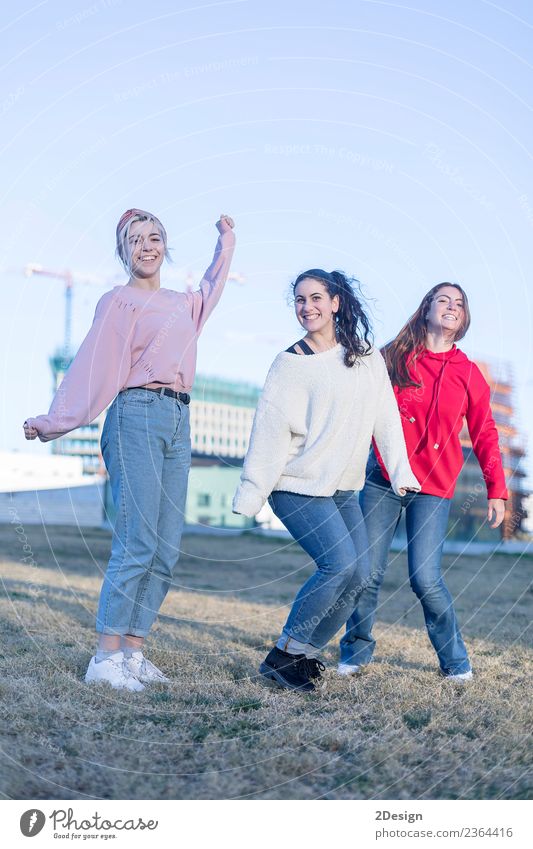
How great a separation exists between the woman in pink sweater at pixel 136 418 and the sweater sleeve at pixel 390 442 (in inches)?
41.0

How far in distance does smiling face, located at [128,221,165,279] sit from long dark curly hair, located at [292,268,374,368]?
752 mm

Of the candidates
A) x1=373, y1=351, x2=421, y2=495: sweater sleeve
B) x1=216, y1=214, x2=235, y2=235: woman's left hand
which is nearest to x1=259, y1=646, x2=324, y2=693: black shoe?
x1=373, y1=351, x2=421, y2=495: sweater sleeve

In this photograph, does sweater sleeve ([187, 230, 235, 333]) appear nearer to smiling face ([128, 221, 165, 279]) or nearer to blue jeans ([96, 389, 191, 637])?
smiling face ([128, 221, 165, 279])

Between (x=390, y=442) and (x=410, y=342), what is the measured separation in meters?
0.72

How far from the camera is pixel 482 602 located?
10656 mm

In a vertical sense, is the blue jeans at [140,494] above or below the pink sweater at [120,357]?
below

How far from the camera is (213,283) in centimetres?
514

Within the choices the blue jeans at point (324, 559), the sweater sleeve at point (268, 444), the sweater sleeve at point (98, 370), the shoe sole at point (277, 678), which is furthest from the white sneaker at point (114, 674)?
the sweater sleeve at point (98, 370)

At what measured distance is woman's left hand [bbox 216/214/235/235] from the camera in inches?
209

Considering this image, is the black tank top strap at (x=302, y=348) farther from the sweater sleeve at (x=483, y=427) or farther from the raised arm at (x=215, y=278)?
the sweater sleeve at (x=483, y=427)

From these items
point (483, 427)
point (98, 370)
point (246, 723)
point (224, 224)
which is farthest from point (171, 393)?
point (483, 427)

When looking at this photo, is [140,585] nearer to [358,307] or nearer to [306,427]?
[306,427]

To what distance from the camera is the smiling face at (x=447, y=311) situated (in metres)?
5.44

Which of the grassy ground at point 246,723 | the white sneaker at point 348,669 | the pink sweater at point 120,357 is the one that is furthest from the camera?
the white sneaker at point 348,669
